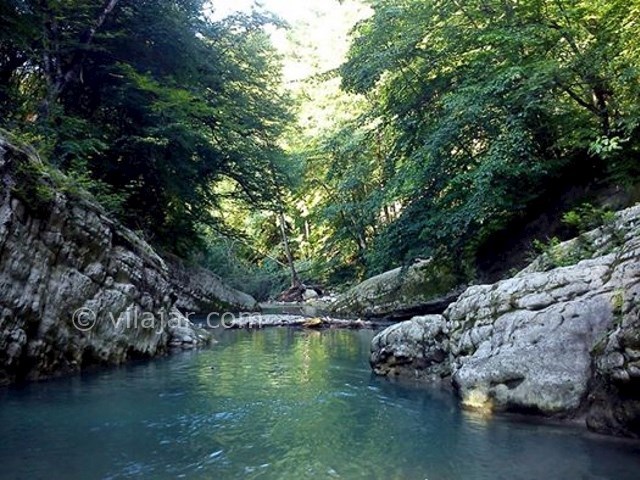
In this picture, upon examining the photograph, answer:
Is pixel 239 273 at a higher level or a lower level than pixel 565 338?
higher

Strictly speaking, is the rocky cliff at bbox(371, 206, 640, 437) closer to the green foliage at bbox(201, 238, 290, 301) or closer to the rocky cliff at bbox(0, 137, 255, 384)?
the rocky cliff at bbox(0, 137, 255, 384)

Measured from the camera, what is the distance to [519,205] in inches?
419

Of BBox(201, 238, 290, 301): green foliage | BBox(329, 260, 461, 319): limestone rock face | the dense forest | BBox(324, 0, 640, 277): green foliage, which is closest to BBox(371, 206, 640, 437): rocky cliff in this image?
BBox(324, 0, 640, 277): green foliage

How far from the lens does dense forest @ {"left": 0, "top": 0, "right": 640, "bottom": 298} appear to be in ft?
30.0

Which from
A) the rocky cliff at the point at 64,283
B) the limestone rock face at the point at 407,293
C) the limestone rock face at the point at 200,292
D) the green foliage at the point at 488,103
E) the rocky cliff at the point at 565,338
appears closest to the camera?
the rocky cliff at the point at 565,338

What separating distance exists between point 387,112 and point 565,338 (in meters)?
9.06

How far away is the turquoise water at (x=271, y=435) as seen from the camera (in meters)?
3.84

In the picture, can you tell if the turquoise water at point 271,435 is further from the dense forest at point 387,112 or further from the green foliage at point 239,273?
the green foliage at point 239,273

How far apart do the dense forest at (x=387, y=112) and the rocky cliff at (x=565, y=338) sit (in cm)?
212

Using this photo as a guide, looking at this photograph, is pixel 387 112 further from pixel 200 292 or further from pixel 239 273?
pixel 239 273

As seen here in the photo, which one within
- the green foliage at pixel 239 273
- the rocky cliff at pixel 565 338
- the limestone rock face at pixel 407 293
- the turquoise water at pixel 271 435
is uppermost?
the green foliage at pixel 239 273

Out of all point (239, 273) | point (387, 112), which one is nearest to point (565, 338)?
point (387, 112)

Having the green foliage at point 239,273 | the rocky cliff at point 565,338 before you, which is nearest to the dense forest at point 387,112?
the rocky cliff at point 565,338

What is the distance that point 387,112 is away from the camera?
13.1 meters
